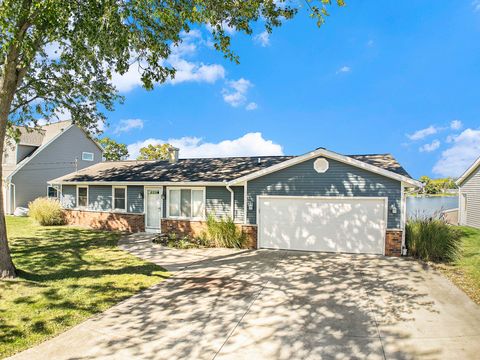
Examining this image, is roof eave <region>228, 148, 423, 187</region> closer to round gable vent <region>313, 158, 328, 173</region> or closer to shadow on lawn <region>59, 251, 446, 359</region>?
round gable vent <region>313, 158, 328, 173</region>

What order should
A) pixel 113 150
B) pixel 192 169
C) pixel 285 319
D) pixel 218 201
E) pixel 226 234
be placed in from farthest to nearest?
pixel 113 150
pixel 192 169
pixel 218 201
pixel 226 234
pixel 285 319

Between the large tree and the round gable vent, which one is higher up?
the large tree

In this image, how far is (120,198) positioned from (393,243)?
1333 centimetres

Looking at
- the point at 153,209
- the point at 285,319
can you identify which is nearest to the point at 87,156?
the point at 153,209

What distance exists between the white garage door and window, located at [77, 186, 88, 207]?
11554mm

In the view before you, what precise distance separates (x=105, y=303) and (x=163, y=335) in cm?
214

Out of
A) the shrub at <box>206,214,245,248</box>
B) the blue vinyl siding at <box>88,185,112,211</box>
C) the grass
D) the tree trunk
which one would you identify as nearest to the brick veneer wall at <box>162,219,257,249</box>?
the shrub at <box>206,214,245,248</box>

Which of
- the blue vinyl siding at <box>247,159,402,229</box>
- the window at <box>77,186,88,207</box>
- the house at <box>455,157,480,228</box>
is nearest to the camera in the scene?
the blue vinyl siding at <box>247,159,402,229</box>

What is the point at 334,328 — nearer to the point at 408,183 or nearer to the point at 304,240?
the point at 304,240

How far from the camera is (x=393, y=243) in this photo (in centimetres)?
1077

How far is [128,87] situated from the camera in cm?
1457

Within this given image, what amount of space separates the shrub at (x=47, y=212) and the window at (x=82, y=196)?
49.6 inches

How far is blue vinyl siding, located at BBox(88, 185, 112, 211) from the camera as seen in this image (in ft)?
55.2

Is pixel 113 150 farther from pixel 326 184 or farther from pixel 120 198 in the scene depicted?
pixel 326 184
